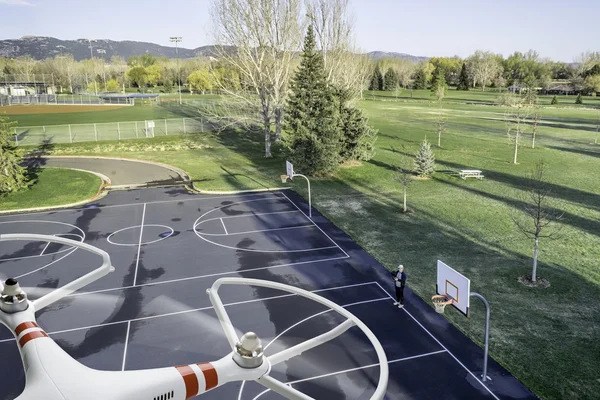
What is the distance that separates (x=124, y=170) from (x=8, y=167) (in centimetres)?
1009

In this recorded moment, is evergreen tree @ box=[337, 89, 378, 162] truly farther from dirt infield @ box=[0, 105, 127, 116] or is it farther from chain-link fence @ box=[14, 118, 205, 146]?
dirt infield @ box=[0, 105, 127, 116]

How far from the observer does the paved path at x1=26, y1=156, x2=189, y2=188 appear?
36656mm

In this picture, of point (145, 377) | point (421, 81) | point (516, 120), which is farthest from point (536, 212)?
point (421, 81)

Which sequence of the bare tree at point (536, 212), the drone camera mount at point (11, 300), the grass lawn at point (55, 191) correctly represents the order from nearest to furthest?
the drone camera mount at point (11, 300), the bare tree at point (536, 212), the grass lawn at point (55, 191)

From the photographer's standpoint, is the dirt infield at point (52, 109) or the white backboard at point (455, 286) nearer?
the white backboard at point (455, 286)

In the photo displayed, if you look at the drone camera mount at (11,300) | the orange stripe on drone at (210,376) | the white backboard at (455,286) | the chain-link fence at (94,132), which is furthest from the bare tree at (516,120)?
the drone camera mount at (11,300)

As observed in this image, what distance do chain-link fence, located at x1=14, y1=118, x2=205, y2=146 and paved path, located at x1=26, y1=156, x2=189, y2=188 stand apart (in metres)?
7.98

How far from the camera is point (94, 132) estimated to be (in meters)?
56.5

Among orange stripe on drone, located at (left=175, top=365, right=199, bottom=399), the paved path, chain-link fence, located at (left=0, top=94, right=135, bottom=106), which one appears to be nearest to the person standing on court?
orange stripe on drone, located at (left=175, top=365, right=199, bottom=399)

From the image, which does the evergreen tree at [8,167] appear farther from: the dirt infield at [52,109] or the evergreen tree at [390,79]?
the evergreen tree at [390,79]

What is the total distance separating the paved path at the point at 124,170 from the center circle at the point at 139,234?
10.3 m

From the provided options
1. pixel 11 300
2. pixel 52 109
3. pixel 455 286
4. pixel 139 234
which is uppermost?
pixel 52 109

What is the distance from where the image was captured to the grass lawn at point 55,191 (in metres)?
A: 30.9

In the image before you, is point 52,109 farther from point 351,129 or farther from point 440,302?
point 440,302
